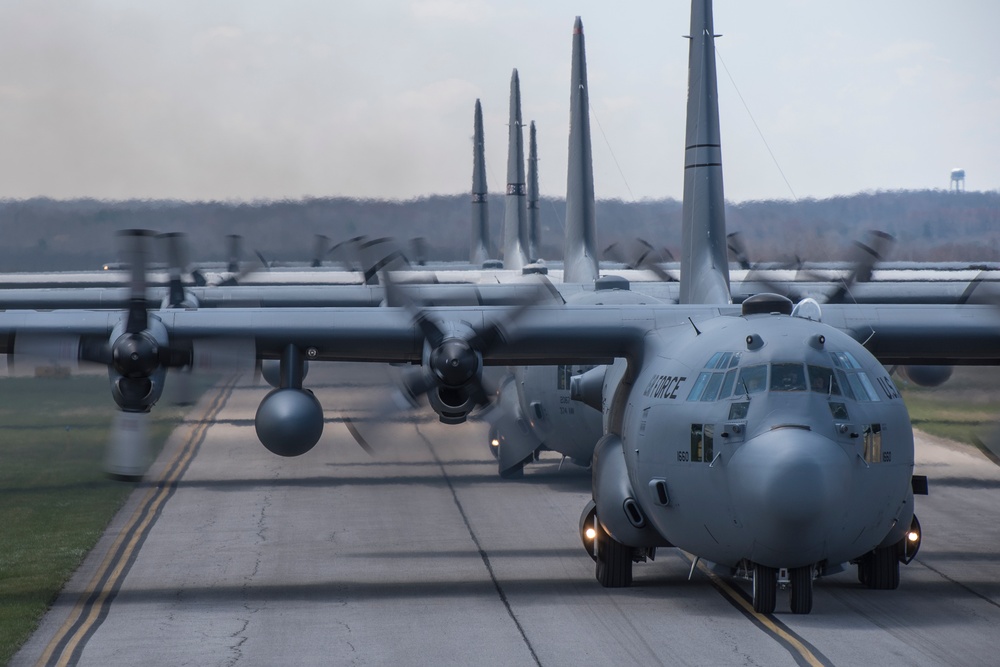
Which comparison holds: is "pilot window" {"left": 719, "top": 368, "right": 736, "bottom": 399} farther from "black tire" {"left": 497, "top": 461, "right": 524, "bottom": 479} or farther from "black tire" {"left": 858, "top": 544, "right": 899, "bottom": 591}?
"black tire" {"left": 497, "top": 461, "right": 524, "bottom": 479}

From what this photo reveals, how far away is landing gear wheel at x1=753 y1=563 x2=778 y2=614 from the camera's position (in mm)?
16188

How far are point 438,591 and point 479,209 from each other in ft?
126

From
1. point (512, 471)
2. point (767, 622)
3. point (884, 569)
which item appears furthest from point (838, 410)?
point (512, 471)

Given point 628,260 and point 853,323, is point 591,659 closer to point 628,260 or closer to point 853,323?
point 853,323

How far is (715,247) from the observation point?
22.6 m

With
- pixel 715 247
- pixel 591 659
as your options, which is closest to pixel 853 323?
pixel 715 247

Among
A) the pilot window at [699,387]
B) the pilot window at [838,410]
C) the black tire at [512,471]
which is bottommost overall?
the black tire at [512,471]

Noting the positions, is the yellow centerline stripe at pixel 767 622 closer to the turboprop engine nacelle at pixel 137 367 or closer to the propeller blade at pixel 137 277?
the turboprop engine nacelle at pixel 137 367

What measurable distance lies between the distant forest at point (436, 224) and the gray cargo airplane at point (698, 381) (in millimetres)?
Answer: 12898

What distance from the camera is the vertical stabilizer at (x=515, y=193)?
154 feet

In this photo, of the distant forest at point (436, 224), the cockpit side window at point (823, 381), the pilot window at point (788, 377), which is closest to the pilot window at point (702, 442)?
the pilot window at point (788, 377)

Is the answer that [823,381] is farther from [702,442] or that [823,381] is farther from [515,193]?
[515,193]

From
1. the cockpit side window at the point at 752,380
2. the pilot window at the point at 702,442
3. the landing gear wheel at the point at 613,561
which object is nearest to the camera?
the cockpit side window at the point at 752,380

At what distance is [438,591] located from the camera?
18.9m
